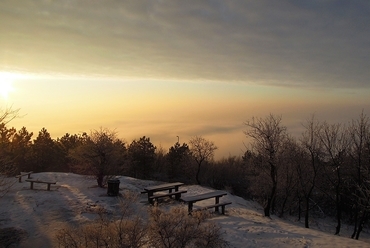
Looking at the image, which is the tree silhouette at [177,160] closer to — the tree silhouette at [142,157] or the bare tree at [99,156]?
the tree silhouette at [142,157]

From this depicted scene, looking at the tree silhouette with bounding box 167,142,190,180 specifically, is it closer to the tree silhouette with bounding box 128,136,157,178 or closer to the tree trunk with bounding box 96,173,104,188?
the tree silhouette with bounding box 128,136,157,178

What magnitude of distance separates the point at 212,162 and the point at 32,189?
107 ft

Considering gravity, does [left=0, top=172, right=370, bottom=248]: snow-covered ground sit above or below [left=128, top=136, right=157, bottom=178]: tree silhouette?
below

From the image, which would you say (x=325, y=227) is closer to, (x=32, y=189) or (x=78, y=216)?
(x=78, y=216)

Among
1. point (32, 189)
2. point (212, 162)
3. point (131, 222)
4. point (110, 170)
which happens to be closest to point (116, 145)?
point (110, 170)

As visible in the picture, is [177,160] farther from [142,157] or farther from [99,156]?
[99,156]

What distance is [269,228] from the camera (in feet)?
40.5

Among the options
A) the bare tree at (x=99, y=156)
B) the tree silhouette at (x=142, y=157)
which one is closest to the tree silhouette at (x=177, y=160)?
the tree silhouette at (x=142, y=157)

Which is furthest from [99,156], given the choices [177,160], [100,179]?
[177,160]

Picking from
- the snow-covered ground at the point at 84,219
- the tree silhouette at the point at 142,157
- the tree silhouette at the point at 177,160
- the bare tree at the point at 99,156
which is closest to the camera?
the snow-covered ground at the point at 84,219

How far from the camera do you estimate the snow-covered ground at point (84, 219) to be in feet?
35.8

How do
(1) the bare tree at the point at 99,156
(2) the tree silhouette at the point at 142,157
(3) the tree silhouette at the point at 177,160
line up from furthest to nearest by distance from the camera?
(3) the tree silhouette at the point at 177,160 → (2) the tree silhouette at the point at 142,157 → (1) the bare tree at the point at 99,156

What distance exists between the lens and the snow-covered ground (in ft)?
35.8

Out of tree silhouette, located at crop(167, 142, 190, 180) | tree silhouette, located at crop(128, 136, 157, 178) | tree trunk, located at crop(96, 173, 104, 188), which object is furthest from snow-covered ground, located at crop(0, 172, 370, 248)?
tree silhouette, located at crop(167, 142, 190, 180)
